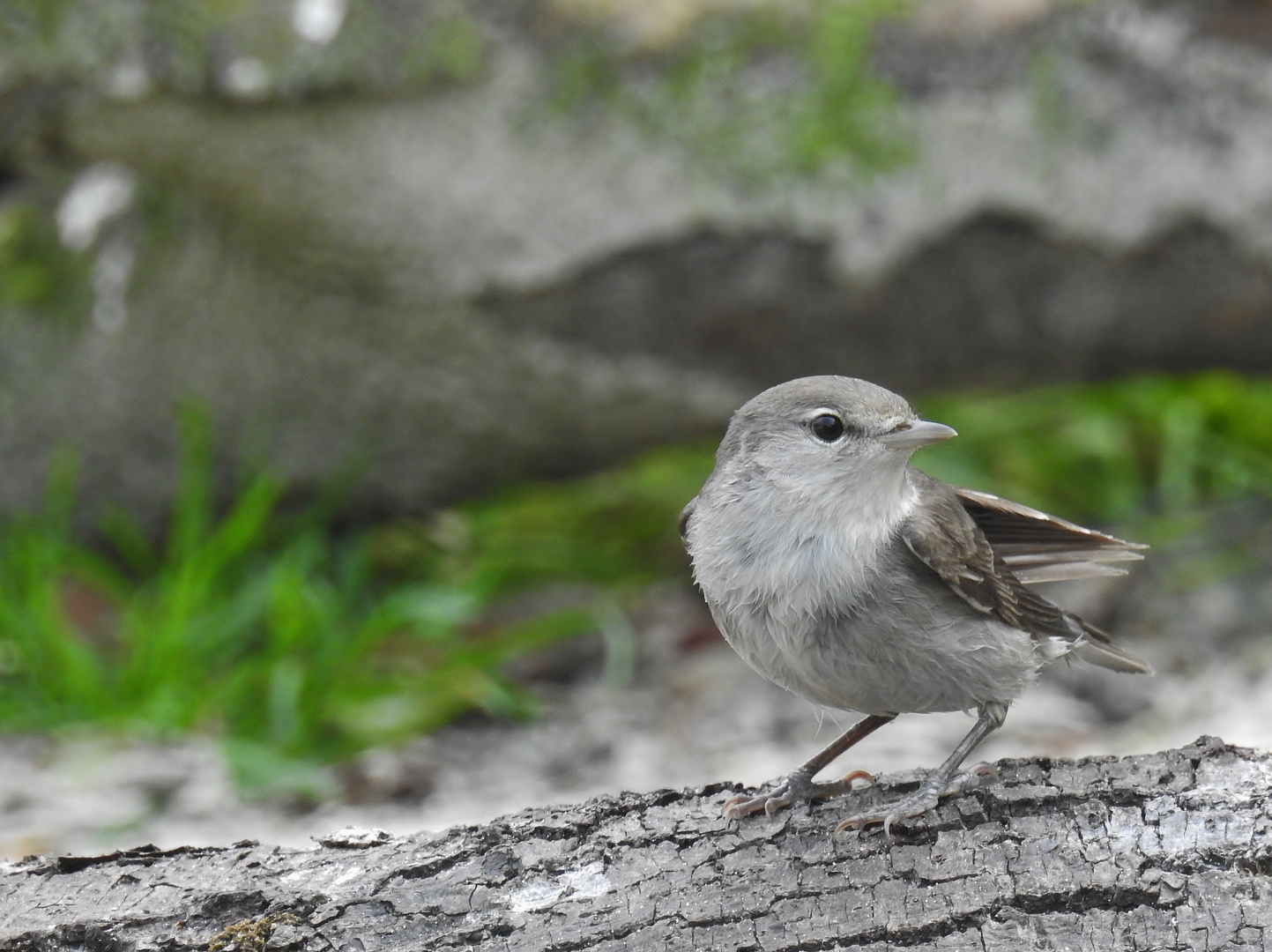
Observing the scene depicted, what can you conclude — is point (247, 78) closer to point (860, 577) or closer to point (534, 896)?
point (860, 577)

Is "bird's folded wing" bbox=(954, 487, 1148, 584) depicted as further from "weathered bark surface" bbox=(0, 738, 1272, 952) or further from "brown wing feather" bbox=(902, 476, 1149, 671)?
"weathered bark surface" bbox=(0, 738, 1272, 952)

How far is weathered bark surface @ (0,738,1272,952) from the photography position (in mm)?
2805

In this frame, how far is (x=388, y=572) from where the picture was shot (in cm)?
678

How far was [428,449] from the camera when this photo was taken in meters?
6.54

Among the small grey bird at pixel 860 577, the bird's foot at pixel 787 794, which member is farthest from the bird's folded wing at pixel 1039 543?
the bird's foot at pixel 787 794

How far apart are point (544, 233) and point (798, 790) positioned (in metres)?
3.21

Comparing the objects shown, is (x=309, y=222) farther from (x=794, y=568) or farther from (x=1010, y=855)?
(x=1010, y=855)

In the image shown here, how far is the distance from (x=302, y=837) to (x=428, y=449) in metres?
2.13

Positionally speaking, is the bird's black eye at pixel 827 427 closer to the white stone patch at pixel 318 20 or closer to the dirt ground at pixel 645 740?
the dirt ground at pixel 645 740

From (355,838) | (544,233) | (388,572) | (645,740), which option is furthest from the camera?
(388,572)

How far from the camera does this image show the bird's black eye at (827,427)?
334 cm

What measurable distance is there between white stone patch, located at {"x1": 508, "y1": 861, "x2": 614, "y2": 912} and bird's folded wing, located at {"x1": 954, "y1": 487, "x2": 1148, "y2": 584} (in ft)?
4.33

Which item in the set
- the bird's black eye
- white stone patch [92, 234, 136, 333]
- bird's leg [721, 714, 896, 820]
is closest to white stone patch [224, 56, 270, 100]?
white stone patch [92, 234, 136, 333]

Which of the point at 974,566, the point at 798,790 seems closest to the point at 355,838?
the point at 798,790
